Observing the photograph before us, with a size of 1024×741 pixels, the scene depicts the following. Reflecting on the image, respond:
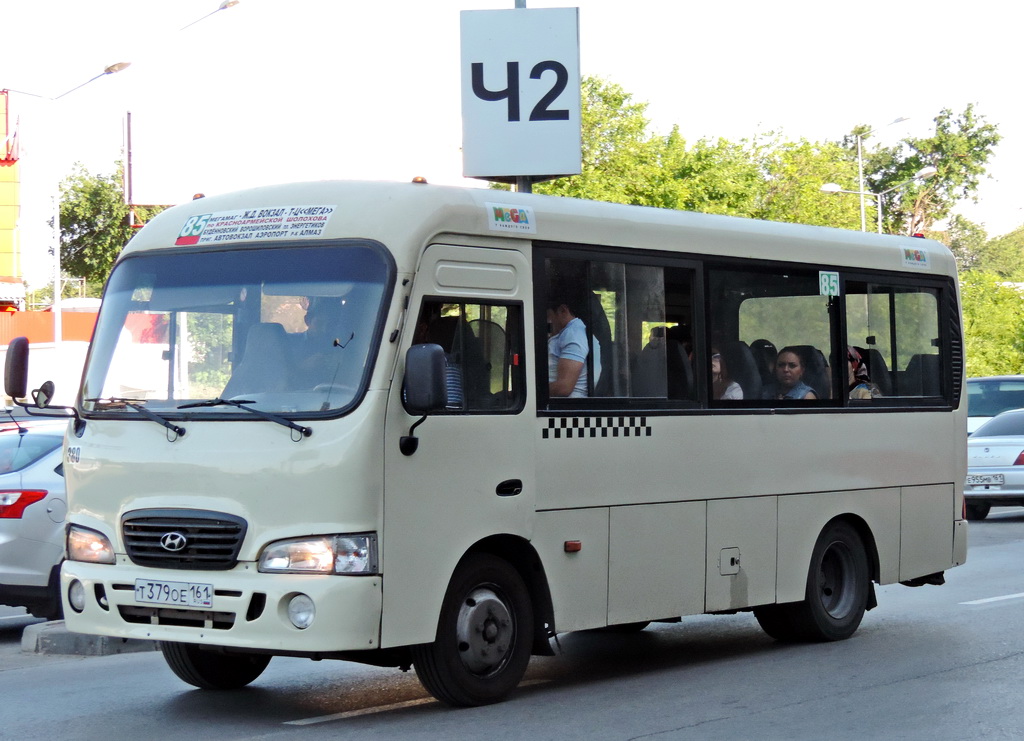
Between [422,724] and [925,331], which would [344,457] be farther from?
[925,331]

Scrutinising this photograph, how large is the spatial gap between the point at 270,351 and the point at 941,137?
72781 mm

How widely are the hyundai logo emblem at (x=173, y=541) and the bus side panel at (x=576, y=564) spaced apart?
72.2 inches

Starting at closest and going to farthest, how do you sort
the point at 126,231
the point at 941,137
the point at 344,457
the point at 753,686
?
the point at 344,457, the point at 753,686, the point at 126,231, the point at 941,137

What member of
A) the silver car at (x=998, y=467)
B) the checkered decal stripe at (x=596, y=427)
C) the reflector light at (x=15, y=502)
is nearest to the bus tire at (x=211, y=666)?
the checkered decal stripe at (x=596, y=427)

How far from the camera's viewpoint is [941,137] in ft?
248

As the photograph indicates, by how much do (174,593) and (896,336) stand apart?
590cm

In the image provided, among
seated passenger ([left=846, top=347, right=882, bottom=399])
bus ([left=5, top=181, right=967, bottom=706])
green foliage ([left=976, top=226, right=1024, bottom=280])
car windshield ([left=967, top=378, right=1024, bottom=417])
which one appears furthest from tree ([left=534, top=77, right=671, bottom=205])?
green foliage ([left=976, top=226, right=1024, bottom=280])

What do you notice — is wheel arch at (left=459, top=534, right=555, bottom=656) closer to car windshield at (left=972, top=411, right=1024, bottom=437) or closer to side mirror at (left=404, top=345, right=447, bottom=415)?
side mirror at (left=404, top=345, right=447, bottom=415)

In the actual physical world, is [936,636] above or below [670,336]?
below

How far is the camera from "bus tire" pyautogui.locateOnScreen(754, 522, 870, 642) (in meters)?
10.1

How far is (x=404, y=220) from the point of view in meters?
7.54

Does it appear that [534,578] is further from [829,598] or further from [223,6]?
[223,6]

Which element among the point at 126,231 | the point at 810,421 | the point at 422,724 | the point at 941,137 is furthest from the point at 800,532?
the point at 941,137

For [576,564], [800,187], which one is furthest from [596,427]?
[800,187]
